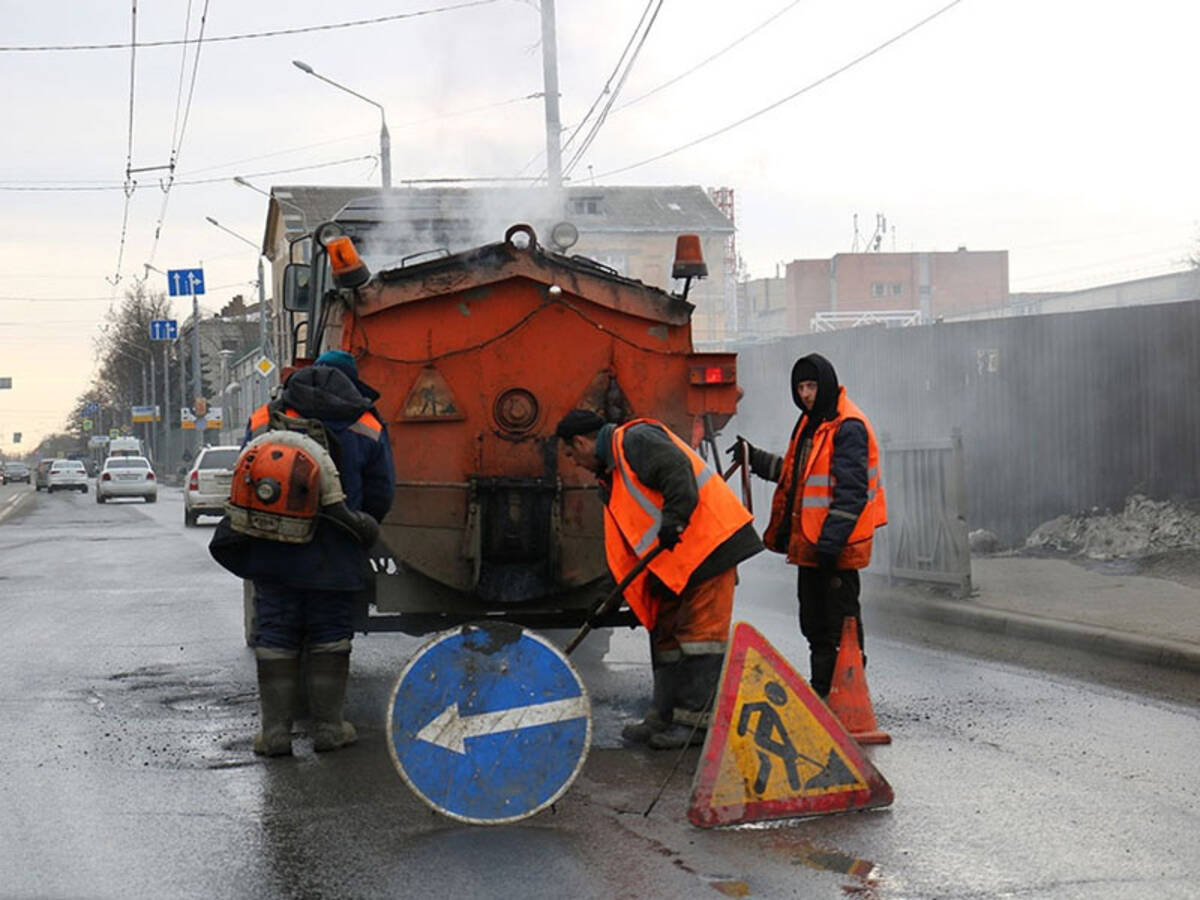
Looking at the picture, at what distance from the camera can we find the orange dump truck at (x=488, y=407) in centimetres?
777

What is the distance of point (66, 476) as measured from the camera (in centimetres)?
6406

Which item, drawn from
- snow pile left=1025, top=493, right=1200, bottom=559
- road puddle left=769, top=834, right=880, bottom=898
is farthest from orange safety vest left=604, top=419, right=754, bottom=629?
snow pile left=1025, top=493, right=1200, bottom=559

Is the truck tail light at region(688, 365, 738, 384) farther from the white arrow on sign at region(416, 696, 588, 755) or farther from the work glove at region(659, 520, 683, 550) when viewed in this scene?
the white arrow on sign at region(416, 696, 588, 755)

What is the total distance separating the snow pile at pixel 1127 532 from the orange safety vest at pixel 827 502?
22.2ft

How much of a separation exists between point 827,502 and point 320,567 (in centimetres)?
223

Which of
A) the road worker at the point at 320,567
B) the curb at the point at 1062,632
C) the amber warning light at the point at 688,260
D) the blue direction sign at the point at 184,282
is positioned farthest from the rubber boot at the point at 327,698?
the blue direction sign at the point at 184,282

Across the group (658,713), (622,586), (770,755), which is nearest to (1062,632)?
(658,713)

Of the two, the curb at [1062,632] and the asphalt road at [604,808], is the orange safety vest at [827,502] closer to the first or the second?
the asphalt road at [604,808]

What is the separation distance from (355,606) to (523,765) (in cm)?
249

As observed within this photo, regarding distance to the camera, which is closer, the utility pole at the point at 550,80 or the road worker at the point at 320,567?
Answer: the road worker at the point at 320,567

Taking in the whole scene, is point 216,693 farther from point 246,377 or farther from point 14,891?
point 246,377

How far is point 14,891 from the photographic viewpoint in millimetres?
4852

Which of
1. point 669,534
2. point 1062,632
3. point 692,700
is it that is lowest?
point 1062,632

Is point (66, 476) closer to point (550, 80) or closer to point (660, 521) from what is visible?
point (550, 80)
